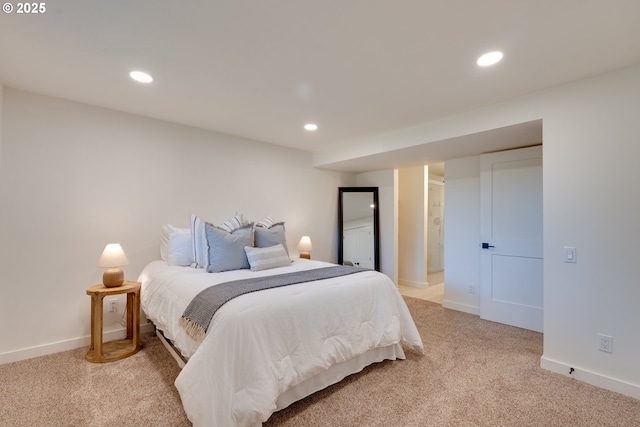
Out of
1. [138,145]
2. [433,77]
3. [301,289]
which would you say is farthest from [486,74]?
[138,145]

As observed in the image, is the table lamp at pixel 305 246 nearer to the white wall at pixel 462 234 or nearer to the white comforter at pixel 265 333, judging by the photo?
the white comforter at pixel 265 333

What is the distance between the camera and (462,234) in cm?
391

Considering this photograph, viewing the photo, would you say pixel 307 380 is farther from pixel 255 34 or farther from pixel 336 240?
pixel 336 240

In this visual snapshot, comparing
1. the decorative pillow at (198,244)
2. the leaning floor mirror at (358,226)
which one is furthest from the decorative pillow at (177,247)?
the leaning floor mirror at (358,226)

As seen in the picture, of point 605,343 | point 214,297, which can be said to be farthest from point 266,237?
point 605,343

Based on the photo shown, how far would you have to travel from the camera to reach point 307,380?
1.93 metres

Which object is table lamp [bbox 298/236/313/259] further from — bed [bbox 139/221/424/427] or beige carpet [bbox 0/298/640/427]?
beige carpet [bbox 0/298/640/427]

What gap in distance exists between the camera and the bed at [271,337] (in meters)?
1.51

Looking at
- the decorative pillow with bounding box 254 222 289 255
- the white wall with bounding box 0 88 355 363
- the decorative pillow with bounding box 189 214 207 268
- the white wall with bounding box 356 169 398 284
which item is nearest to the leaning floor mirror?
the white wall with bounding box 356 169 398 284

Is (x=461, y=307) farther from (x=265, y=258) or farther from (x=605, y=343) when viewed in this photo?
(x=265, y=258)

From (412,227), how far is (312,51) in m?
4.04

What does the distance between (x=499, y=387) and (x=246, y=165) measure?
11.5ft

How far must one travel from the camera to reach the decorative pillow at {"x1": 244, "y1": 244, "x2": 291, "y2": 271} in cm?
278

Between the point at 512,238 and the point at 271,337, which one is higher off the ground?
the point at 512,238
